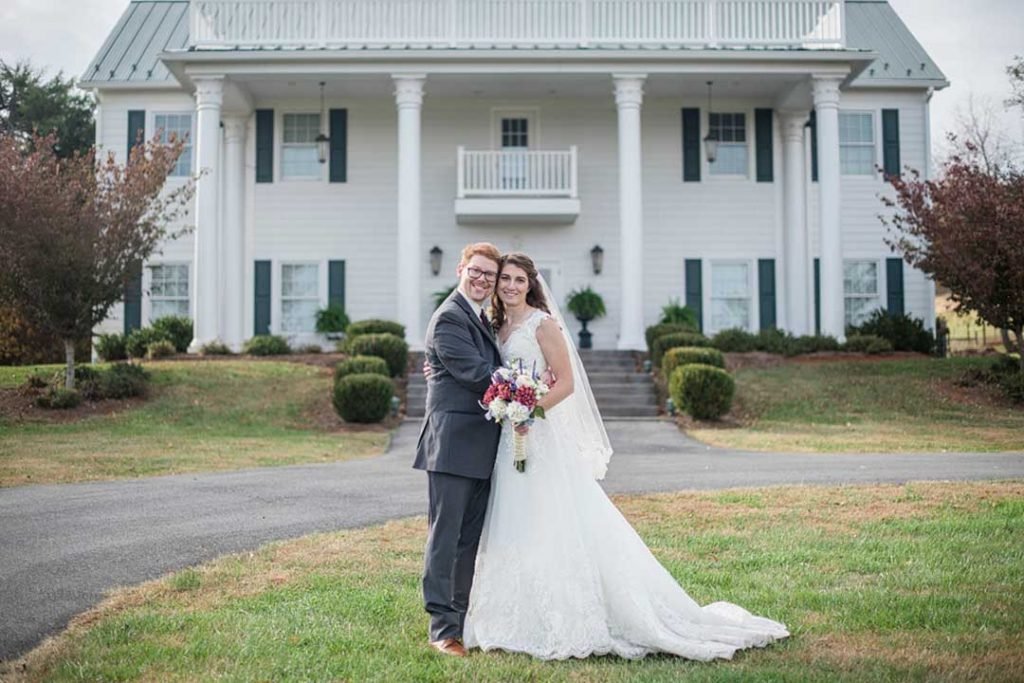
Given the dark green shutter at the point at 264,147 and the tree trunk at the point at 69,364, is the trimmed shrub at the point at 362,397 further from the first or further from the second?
the dark green shutter at the point at 264,147

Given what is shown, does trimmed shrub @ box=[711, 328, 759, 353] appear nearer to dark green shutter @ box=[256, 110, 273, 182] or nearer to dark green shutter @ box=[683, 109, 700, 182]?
dark green shutter @ box=[683, 109, 700, 182]

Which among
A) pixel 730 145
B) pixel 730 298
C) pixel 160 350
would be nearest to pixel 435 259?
pixel 160 350

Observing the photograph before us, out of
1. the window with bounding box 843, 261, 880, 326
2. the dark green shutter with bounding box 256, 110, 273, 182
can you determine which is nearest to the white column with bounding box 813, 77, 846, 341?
the window with bounding box 843, 261, 880, 326

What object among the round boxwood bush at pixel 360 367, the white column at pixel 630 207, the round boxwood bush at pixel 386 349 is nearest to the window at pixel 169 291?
the round boxwood bush at pixel 386 349

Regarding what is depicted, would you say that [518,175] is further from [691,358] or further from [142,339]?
[142,339]

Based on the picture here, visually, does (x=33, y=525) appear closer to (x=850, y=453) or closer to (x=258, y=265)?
(x=850, y=453)

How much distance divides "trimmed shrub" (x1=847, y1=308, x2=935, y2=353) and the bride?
1733 centimetres

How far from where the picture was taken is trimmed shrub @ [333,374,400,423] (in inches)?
608

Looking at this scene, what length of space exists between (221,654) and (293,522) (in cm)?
333

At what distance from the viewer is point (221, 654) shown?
464 cm

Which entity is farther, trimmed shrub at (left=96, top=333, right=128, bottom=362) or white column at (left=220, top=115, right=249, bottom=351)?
white column at (left=220, top=115, right=249, bottom=351)

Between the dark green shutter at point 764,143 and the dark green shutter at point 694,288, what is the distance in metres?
2.39

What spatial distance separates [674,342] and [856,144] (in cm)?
856

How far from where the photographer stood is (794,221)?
2219cm
